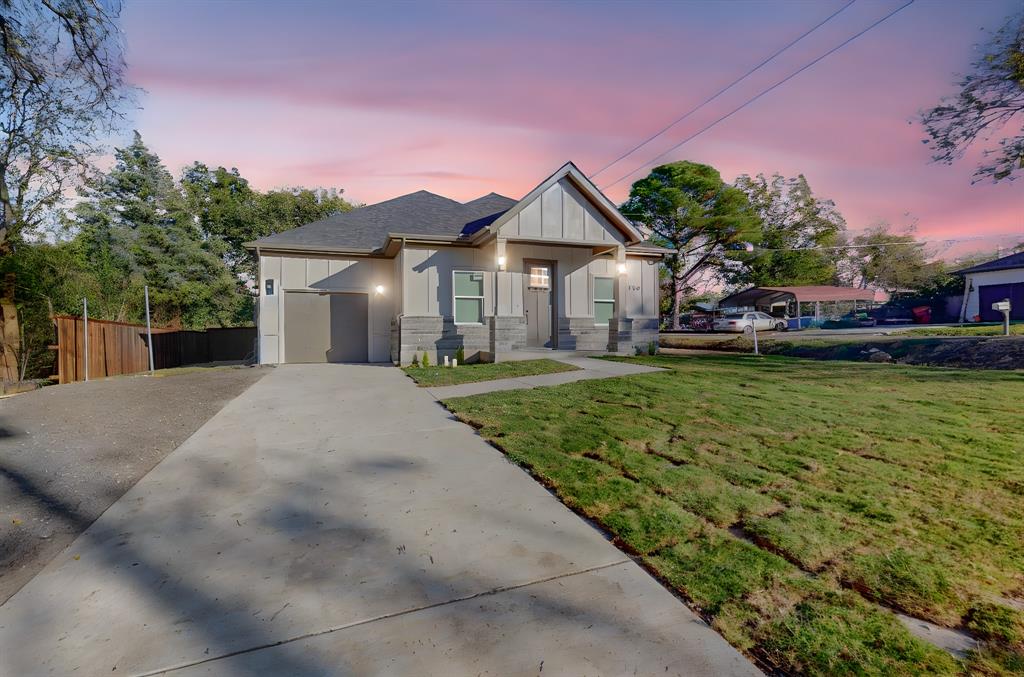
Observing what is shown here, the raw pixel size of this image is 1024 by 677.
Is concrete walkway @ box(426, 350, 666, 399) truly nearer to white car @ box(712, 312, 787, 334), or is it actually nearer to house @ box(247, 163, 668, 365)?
house @ box(247, 163, 668, 365)

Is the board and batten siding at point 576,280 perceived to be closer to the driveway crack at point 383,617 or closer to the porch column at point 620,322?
the porch column at point 620,322

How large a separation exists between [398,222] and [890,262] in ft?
166

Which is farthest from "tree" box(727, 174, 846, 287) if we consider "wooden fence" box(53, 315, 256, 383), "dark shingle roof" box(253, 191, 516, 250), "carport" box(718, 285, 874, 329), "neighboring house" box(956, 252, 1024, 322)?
"wooden fence" box(53, 315, 256, 383)

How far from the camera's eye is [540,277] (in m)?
13.1

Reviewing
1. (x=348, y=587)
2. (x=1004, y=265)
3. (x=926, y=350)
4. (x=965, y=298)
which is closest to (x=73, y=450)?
(x=348, y=587)

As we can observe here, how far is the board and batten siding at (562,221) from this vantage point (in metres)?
11.4

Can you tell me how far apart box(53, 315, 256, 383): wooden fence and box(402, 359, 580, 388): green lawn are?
7.25 metres

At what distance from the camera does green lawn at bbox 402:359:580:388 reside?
869 centimetres

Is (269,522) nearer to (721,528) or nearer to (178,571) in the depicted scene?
(178,571)

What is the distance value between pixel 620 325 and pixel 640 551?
10.9 metres

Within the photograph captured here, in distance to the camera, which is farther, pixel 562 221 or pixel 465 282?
pixel 465 282

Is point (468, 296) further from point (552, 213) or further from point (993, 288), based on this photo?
point (993, 288)

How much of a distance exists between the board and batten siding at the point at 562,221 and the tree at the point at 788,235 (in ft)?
86.3

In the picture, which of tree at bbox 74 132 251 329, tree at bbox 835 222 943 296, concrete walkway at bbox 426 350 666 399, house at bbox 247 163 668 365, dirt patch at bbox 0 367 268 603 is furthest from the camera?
tree at bbox 835 222 943 296
